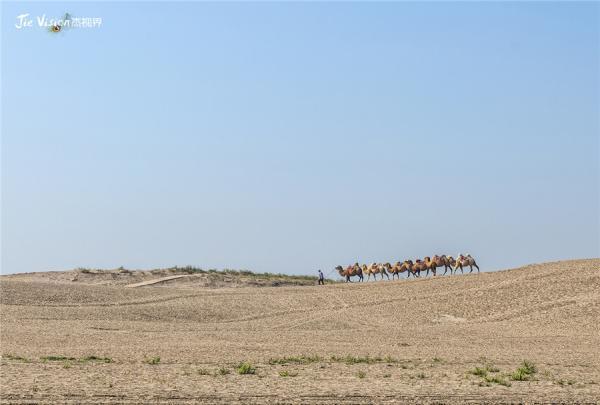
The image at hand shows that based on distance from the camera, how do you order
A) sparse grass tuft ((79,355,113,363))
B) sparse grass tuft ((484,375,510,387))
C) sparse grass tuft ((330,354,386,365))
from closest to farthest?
sparse grass tuft ((484,375,510,387)) → sparse grass tuft ((79,355,113,363)) → sparse grass tuft ((330,354,386,365))

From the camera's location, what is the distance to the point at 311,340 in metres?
35.3

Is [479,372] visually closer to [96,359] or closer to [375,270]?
[96,359]

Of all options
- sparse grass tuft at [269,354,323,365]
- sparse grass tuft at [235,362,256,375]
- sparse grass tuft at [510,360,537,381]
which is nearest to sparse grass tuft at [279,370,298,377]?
sparse grass tuft at [235,362,256,375]

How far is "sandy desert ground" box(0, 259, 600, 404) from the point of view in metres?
22.3

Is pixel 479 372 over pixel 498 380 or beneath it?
over

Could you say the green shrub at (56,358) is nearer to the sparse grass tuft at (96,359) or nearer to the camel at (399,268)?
the sparse grass tuft at (96,359)

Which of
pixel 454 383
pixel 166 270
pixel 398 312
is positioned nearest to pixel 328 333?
pixel 398 312

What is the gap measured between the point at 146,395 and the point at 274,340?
14.2m

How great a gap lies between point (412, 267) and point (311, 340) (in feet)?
102

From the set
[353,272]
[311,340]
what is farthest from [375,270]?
[311,340]

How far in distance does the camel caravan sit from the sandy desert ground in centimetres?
833

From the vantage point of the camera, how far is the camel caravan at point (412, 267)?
207 feet

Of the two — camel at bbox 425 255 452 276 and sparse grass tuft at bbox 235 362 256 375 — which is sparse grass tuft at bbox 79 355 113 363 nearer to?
sparse grass tuft at bbox 235 362 256 375

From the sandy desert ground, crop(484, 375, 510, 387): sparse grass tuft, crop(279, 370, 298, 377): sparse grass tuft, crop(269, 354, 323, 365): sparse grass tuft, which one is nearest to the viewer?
the sandy desert ground
